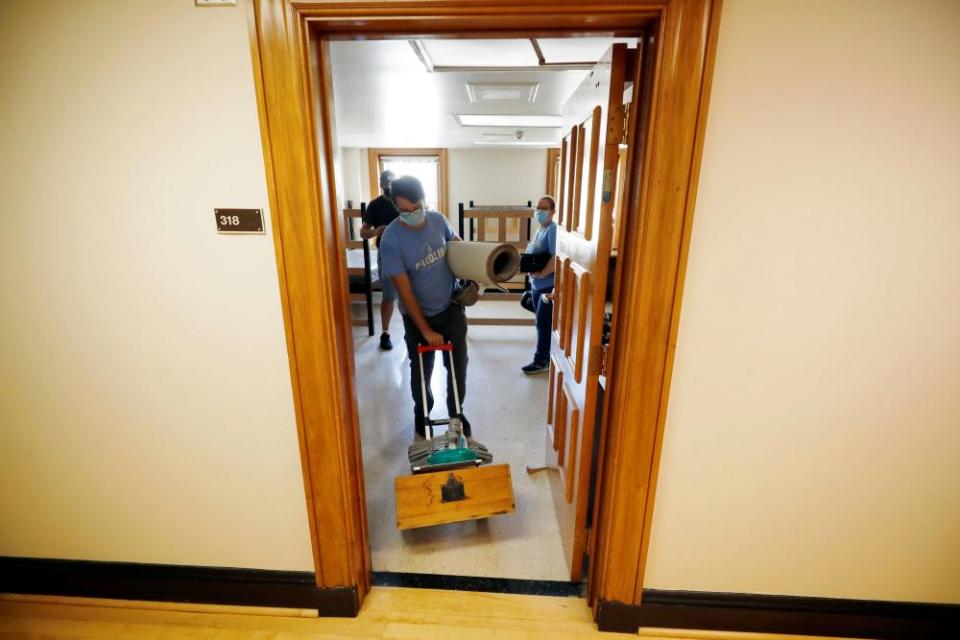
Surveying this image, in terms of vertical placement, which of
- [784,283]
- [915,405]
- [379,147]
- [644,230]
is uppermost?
[379,147]

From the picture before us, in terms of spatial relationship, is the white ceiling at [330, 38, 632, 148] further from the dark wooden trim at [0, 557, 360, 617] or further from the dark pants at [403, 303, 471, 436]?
the dark wooden trim at [0, 557, 360, 617]

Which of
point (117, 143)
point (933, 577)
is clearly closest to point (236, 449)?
point (117, 143)

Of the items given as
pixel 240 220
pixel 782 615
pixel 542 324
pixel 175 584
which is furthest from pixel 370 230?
pixel 782 615

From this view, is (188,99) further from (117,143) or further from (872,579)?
(872,579)

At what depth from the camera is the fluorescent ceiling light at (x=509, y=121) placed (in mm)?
3644

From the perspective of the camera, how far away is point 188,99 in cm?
113

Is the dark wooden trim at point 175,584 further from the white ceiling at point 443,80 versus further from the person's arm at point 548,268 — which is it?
the white ceiling at point 443,80

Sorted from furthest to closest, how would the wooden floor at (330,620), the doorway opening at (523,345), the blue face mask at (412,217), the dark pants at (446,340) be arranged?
the dark pants at (446,340) → the blue face mask at (412,217) → the wooden floor at (330,620) → the doorway opening at (523,345)

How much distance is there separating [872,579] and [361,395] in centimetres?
289

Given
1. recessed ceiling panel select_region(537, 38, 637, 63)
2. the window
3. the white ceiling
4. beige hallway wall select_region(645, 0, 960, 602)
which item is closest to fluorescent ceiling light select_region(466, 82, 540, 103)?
the white ceiling

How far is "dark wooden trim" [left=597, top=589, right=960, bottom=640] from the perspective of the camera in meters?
1.43

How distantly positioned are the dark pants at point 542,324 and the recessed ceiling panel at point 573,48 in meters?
1.86

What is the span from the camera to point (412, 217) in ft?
7.13

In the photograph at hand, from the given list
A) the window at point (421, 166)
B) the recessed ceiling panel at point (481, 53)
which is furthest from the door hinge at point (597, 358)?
the window at point (421, 166)
